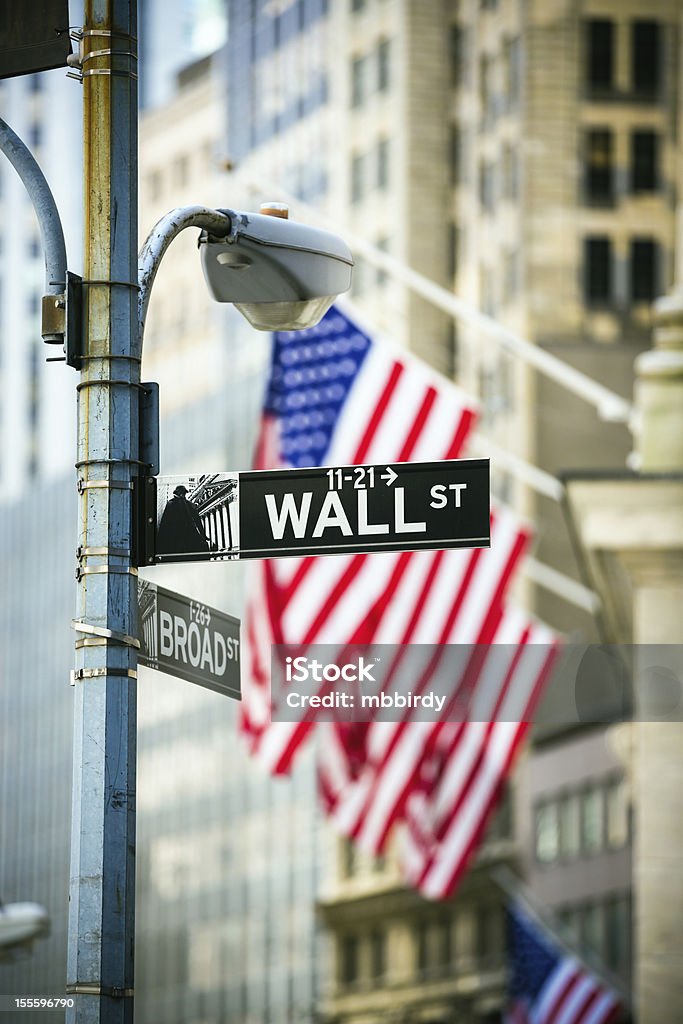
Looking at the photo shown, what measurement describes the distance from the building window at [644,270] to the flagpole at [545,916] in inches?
909

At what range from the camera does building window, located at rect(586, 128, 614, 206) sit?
290 feet

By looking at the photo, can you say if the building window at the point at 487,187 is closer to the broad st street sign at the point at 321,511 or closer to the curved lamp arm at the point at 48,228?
the curved lamp arm at the point at 48,228

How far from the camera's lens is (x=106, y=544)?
8.80 m

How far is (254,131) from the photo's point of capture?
104 m

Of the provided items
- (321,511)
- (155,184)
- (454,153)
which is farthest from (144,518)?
(155,184)

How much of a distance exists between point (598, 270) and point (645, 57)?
816 centimetres

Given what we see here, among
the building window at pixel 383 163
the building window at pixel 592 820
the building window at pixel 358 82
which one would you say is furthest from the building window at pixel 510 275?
the building window at pixel 592 820

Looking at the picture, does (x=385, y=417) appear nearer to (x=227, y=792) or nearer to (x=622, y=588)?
(x=622, y=588)

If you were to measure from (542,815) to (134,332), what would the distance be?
86.4 metres

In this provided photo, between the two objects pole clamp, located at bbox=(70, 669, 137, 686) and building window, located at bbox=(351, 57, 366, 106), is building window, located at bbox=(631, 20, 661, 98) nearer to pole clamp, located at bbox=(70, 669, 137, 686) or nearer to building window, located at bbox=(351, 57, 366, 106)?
building window, located at bbox=(351, 57, 366, 106)

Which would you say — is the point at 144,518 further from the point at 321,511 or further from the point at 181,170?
the point at 181,170

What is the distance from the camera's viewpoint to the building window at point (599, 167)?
8825 cm

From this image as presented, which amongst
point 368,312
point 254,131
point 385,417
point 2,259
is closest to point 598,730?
point 368,312

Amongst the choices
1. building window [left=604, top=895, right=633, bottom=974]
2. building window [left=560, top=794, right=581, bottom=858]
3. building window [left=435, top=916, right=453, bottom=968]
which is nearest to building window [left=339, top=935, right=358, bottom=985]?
building window [left=435, top=916, right=453, bottom=968]
